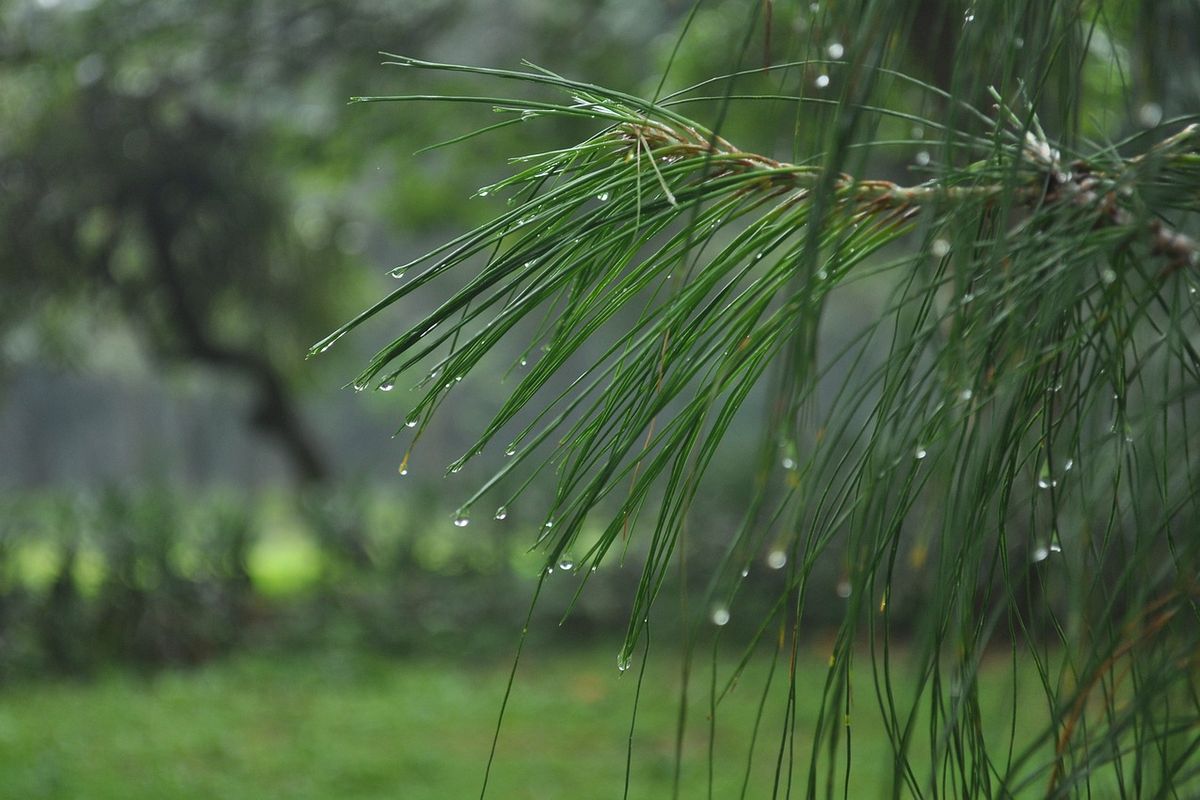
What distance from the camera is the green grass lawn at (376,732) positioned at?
13.8 ft

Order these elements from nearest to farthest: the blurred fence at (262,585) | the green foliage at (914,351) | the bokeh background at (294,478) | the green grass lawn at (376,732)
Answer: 1. the green foliage at (914,351)
2. the green grass lawn at (376,732)
3. the bokeh background at (294,478)
4. the blurred fence at (262,585)

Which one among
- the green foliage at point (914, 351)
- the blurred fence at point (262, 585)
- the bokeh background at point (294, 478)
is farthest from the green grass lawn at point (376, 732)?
the green foliage at point (914, 351)

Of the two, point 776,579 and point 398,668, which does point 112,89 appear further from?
point 776,579

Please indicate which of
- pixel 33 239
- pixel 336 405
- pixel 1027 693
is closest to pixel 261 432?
pixel 33 239

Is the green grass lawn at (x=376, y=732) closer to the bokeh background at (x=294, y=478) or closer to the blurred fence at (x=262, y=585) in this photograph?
the bokeh background at (x=294, y=478)

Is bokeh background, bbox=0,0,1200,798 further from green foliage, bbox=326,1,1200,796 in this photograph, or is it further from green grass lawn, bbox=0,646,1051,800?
green foliage, bbox=326,1,1200,796

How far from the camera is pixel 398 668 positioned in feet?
20.9

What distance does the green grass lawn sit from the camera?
4.22 metres

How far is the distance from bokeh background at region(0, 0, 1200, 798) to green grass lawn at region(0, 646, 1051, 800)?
22 mm

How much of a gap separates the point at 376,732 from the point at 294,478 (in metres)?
5.47

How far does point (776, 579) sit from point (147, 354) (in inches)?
239

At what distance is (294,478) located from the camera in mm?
10172

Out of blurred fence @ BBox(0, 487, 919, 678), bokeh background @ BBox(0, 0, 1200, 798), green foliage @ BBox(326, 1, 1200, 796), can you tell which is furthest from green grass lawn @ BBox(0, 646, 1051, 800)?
green foliage @ BBox(326, 1, 1200, 796)

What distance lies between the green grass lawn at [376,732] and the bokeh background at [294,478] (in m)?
0.02
